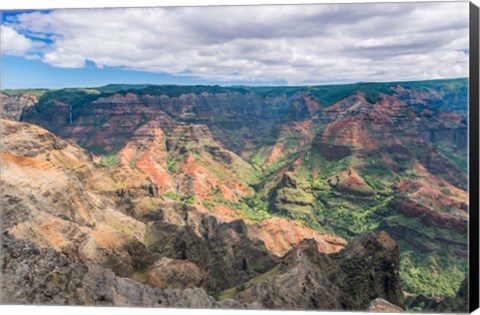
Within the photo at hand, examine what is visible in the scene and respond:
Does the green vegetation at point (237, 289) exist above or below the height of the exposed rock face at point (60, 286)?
below

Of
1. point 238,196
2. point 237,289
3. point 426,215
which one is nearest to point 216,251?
point 237,289

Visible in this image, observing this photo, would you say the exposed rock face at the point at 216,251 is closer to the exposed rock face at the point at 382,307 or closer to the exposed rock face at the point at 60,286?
the exposed rock face at the point at 60,286

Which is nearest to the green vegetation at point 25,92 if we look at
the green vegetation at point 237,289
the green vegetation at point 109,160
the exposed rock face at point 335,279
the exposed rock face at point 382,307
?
the green vegetation at point 109,160

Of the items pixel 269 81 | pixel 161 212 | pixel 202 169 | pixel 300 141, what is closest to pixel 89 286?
pixel 161 212

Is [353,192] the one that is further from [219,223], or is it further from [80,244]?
[80,244]

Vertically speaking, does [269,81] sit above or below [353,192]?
above

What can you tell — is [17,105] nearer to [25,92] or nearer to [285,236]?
[25,92]
